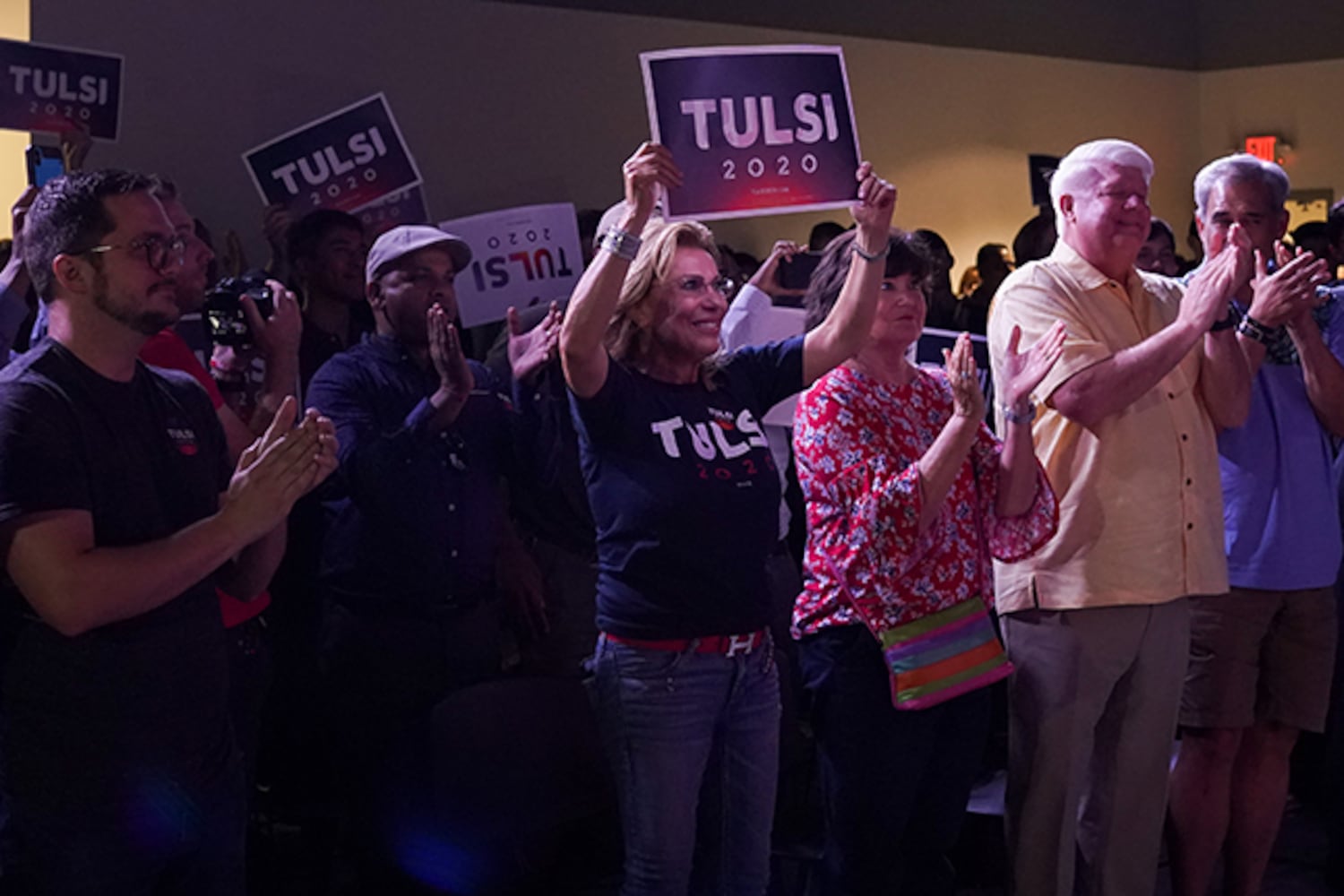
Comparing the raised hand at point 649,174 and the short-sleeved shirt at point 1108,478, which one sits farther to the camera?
the short-sleeved shirt at point 1108,478

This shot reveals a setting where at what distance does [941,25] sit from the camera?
8039mm

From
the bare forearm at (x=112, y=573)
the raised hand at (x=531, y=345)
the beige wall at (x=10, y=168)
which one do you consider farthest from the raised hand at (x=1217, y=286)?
the beige wall at (x=10, y=168)

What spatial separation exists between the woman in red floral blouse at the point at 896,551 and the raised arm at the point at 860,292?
0.24 feet

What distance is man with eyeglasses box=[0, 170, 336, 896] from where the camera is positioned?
Answer: 2008 millimetres

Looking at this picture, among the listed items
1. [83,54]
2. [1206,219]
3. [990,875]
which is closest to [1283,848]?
[990,875]

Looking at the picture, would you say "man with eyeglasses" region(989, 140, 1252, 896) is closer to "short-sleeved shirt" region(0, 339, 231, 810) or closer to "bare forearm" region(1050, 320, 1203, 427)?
"bare forearm" region(1050, 320, 1203, 427)

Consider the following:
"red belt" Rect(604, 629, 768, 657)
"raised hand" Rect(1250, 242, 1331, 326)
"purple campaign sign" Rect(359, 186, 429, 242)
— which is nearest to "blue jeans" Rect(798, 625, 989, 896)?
"red belt" Rect(604, 629, 768, 657)

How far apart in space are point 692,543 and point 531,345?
1.14 meters

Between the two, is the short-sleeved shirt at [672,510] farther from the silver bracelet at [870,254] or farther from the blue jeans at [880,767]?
the silver bracelet at [870,254]

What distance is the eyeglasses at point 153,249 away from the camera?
7.08 ft

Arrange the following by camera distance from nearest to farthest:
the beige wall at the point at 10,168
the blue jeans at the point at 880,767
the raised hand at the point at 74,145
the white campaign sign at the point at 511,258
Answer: the blue jeans at the point at 880,767, the raised hand at the point at 74,145, the white campaign sign at the point at 511,258, the beige wall at the point at 10,168

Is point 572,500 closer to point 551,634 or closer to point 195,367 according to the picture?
point 551,634

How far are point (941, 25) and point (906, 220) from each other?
1.05 metres

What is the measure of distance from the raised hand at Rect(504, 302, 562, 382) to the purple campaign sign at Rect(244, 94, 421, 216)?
47.6 inches
